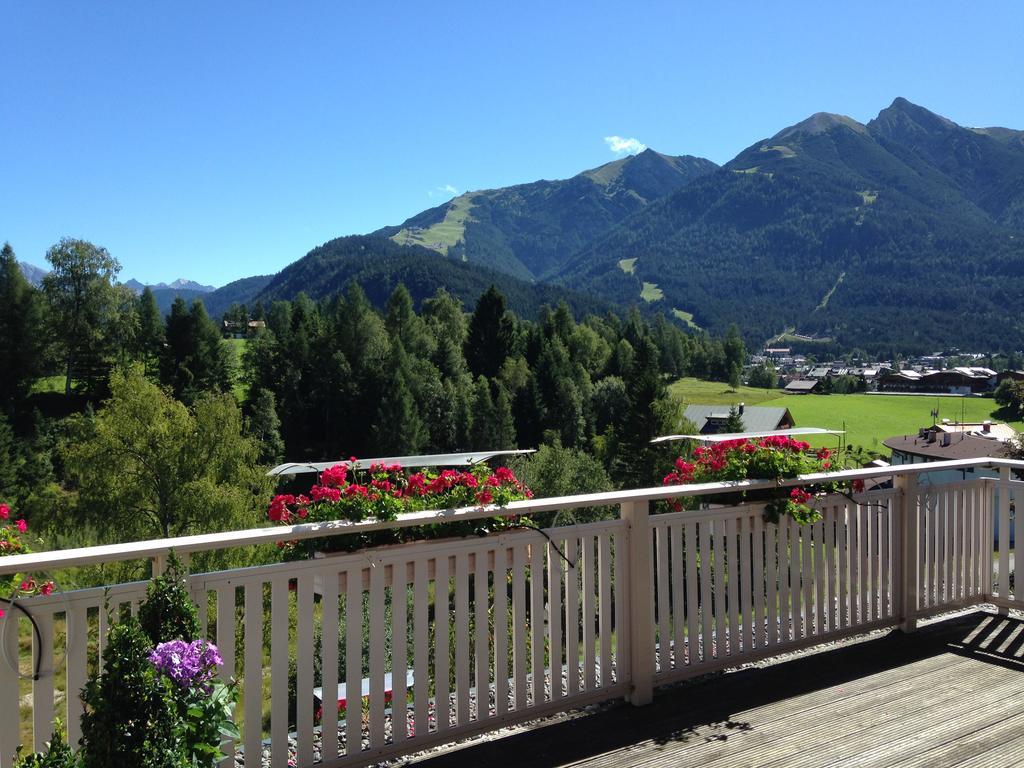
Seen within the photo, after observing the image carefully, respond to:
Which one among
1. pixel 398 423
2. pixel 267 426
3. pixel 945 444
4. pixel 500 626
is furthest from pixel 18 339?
pixel 945 444

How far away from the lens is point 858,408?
86.3 meters

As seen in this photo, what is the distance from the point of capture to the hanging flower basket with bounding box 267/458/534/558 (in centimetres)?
268

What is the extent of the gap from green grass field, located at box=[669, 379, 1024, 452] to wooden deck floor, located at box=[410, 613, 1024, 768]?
2687 inches

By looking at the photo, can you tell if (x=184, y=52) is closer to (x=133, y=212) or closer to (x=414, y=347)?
(x=414, y=347)

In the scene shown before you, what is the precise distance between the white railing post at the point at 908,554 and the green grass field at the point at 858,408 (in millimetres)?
67567

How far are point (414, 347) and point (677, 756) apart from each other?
6163 cm

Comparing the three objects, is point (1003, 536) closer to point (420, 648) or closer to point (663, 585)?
point (663, 585)

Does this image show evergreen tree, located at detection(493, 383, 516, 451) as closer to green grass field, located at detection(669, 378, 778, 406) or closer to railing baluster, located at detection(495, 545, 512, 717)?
green grass field, located at detection(669, 378, 778, 406)

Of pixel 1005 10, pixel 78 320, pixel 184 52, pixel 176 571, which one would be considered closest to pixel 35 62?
pixel 184 52

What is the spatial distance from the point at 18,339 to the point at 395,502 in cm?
5597

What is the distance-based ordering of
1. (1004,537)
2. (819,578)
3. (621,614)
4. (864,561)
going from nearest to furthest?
(621,614) → (819,578) → (864,561) → (1004,537)

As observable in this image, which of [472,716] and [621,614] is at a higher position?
[621,614]

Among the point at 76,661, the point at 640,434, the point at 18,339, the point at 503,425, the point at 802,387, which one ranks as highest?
the point at 18,339

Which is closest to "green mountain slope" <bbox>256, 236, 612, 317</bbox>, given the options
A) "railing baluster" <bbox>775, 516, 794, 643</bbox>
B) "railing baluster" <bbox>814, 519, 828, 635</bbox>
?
"railing baluster" <bbox>814, 519, 828, 635</bbox>
